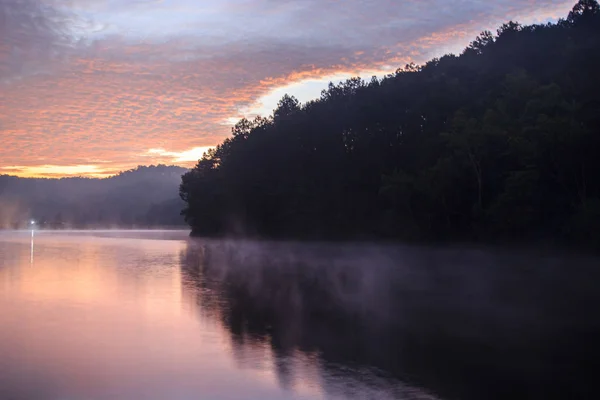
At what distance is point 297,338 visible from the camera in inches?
599

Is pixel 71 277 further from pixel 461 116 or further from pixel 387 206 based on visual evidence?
pixel 387 206

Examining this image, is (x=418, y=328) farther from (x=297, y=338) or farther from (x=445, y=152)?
(x=445, y=152)

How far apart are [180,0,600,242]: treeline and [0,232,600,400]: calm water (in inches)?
852

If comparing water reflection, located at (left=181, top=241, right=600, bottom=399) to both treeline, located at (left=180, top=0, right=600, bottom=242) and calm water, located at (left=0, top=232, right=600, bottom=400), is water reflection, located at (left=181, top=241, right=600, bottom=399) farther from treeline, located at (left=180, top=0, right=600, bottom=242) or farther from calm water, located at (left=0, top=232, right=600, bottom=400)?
treeline, located at (left=180, top=0, right=600, bottom=242)

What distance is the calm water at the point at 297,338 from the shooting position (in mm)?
10672

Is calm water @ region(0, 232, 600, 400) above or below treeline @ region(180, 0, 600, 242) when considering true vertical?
below

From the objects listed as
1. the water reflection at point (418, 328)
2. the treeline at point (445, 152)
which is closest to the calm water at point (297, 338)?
the water reflection at point (418, 328)

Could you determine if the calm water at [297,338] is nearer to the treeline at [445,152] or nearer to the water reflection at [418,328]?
the water reflection at [418,328]

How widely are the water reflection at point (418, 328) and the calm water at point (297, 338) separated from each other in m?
0.05

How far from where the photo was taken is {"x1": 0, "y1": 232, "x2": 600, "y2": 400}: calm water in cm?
1067

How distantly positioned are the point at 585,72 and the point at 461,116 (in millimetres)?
12003

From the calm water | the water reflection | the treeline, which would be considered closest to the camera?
the calm water

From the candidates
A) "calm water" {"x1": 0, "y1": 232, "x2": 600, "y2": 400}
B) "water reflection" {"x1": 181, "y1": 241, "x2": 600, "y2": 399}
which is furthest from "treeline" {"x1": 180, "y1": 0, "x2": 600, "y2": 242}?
"calm water" {"x1": 0, "y1": 232, "x2": 600, "y2": 400}

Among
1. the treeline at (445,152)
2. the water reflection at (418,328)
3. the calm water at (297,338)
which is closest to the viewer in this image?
the calm water at (297,338)
